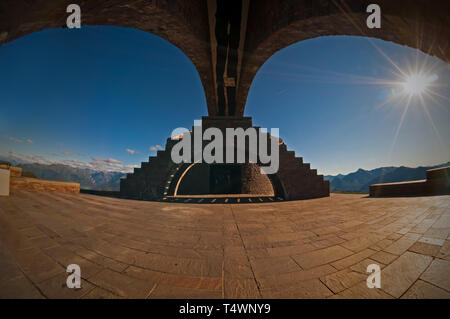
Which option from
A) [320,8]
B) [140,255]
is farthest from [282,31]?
[140,255]

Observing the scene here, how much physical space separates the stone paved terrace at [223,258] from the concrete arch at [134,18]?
10.2ft

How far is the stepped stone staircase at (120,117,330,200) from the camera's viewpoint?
747 centimetres

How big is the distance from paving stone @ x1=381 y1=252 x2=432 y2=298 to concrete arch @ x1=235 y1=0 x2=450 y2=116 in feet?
14.0

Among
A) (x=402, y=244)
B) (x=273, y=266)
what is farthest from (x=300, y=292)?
(x=402, y=244)

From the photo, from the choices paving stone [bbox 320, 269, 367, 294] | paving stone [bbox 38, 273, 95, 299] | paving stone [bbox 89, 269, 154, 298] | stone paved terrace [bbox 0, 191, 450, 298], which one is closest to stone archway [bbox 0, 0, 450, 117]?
stone paved terrace [bbox 0, 191, 450, 298]

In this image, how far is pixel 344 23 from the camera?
13.3 feet

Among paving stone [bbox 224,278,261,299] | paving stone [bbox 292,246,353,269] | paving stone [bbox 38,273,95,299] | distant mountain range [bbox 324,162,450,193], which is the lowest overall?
distant mountain range [bbox 324,162,450,193]

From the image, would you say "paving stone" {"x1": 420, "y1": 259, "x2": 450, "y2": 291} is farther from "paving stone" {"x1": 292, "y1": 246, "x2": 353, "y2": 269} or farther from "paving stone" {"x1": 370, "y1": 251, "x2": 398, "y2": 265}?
"paving stone" {"x1": 292, "y1": 246, "x2": 353, "y2": 269}

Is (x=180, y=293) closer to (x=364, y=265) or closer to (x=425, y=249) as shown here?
(x=364, y=265)

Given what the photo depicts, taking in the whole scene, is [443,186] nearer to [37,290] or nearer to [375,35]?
[375,35]

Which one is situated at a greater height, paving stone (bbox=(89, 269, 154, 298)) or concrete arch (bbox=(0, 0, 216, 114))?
concrete arch (bbox=(0, 0, 216, 114))

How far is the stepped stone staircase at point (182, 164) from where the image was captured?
7.47 m

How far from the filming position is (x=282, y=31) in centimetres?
525

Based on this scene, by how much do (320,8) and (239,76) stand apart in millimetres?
5877
